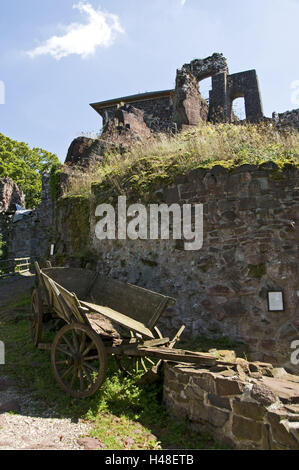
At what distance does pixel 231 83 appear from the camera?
19.0m

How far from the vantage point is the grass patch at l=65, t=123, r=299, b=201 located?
641 centimetres

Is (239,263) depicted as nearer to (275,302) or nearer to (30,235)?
(275,302)

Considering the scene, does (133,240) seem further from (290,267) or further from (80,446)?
(80,446)

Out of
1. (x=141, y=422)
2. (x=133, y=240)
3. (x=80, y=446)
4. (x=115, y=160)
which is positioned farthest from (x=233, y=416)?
(x=115, y=160)

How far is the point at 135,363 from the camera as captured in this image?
5.49 metres

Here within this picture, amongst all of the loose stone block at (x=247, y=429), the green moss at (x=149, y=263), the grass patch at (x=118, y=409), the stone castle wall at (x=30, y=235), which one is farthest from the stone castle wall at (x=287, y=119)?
the loose stone block at (x=247, y=429)

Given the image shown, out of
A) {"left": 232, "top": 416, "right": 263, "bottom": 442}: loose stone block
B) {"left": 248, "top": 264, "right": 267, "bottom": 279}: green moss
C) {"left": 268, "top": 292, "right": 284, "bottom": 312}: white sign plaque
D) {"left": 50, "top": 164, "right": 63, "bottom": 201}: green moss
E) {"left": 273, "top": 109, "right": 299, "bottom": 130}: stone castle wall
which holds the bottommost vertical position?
{"left": 232, "top": 416, "right": 263, "bottom": 442}: loose stone block

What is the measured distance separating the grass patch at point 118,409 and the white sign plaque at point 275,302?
222 cm

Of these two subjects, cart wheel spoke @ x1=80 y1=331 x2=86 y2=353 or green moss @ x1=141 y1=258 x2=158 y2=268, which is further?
green moss @ x1=141 y1=258 x2=158 y2=268

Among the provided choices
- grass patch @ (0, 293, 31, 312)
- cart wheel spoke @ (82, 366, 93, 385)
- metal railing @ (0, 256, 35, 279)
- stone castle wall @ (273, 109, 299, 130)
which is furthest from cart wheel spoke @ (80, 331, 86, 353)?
metal railing @ (0, 256, 35, 279)

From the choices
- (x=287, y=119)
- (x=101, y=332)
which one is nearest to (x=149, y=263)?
(x=101, y=332)

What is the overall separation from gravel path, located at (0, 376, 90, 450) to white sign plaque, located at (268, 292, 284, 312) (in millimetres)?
3298

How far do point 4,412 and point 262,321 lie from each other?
12.8 ft

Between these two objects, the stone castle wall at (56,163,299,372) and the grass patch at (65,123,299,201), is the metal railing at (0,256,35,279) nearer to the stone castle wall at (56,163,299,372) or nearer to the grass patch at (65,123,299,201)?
the grass patch at (65,123,299,201)
